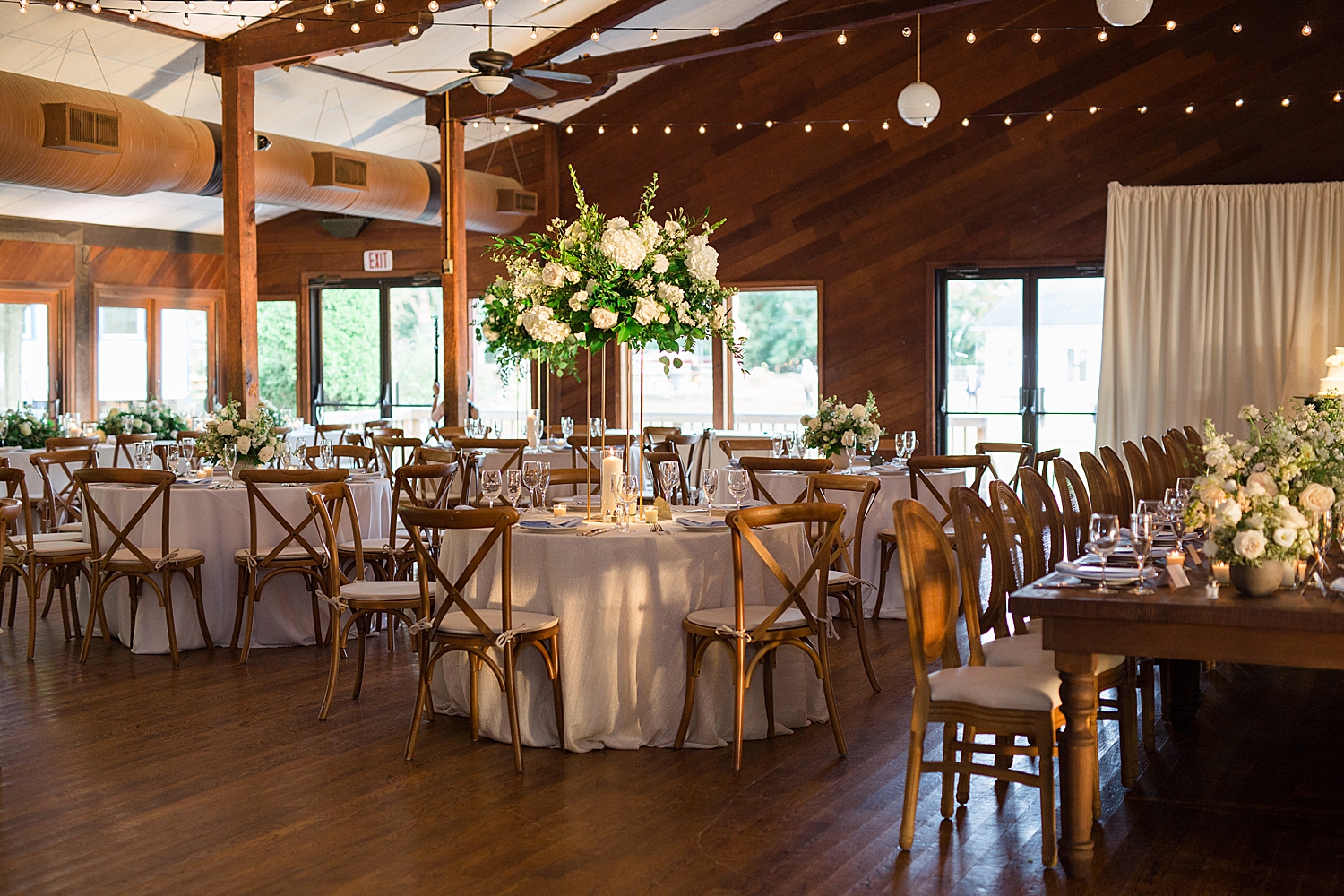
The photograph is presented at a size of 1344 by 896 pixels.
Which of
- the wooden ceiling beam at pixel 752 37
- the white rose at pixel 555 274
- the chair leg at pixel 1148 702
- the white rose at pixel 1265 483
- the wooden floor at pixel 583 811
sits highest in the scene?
the wooden ceiling beam at pixel 752 37

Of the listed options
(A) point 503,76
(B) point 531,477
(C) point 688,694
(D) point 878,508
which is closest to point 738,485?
(B) point 531,477

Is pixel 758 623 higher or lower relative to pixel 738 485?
lower

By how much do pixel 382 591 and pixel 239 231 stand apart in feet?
18.9

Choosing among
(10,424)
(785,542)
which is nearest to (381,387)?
(10,424)

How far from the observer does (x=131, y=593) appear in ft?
21.8

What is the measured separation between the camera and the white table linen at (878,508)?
304 inches

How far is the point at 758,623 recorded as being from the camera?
486 cm

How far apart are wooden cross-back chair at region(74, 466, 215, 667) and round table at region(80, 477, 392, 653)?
55mm

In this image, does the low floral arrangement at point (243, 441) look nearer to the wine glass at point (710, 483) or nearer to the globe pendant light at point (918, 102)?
the wine glass at point (710, 483)

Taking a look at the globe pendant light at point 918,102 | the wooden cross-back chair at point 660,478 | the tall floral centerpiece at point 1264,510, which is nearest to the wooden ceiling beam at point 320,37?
the globe pendant light at point 918,102

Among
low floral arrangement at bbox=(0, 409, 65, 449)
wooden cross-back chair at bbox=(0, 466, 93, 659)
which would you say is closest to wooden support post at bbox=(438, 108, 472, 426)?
low floral arrangement at bbox=(0, 409, 65, 449)

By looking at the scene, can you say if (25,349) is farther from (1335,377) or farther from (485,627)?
(1335,377)

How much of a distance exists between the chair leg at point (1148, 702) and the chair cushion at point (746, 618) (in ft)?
4.22

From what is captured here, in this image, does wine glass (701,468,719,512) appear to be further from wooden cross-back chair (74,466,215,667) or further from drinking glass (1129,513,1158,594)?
wooden cross-back chair (74,466,215,667)
